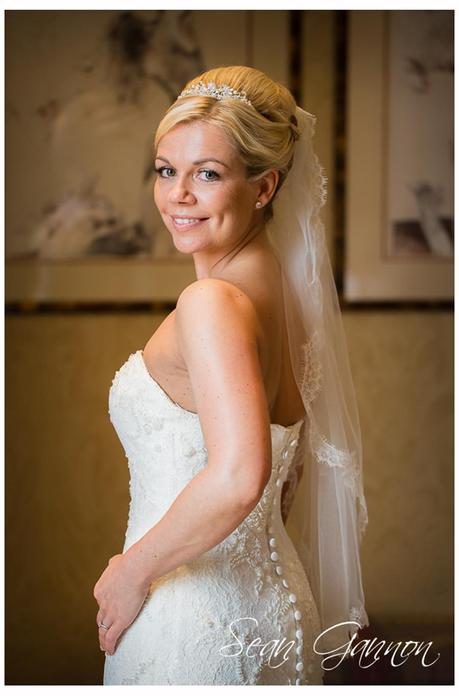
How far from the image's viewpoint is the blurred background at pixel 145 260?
347 cm

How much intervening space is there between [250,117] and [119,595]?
0.94 m

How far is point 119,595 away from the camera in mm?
1584

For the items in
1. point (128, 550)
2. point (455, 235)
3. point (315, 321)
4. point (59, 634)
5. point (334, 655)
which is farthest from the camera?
point (59, 634)

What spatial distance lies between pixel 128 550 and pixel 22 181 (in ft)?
7.56

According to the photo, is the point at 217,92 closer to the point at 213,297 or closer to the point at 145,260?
the point at 213,297

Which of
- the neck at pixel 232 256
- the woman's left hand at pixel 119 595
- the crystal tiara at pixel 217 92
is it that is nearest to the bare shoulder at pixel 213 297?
the neck at pixel 232 256

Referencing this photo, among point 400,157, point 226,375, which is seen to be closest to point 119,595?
point 226,375

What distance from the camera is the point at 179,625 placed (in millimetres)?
1573

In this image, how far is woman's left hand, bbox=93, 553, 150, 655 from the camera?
155 centimetres

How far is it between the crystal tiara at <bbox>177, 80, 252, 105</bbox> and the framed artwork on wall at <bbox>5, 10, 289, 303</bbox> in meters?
1.88

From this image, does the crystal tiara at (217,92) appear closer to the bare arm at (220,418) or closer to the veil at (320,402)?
Answer: the veil at (320,402)

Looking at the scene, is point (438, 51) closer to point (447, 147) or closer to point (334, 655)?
point (447, 147)

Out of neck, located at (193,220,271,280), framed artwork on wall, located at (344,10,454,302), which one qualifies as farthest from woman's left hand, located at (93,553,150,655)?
framed artwork on wall, located at (344,10,454,302)

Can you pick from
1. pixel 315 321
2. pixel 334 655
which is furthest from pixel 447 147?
pixel 334 655
